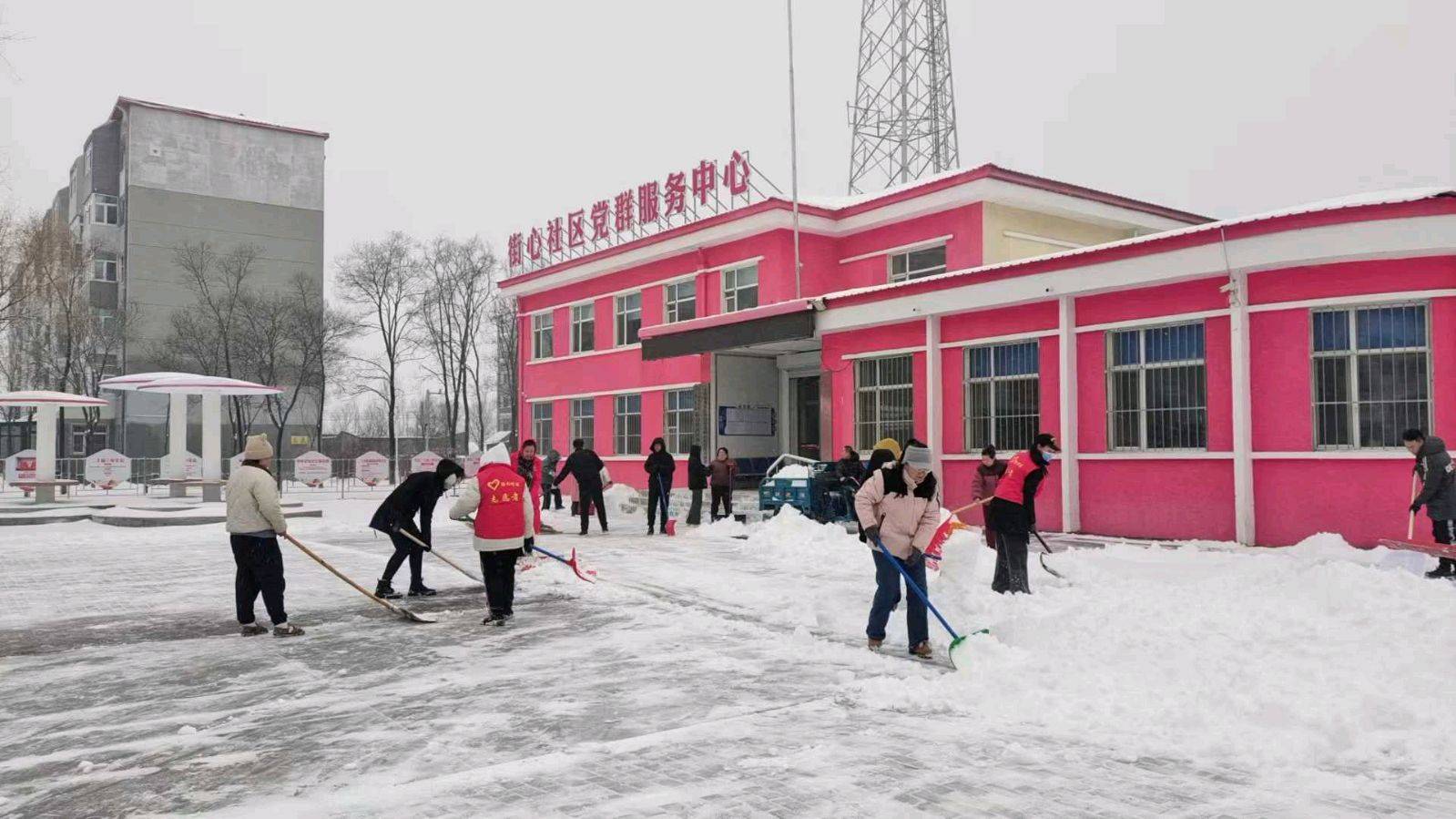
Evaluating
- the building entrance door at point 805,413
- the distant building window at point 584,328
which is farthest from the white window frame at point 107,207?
the building entrance door at point 805,413

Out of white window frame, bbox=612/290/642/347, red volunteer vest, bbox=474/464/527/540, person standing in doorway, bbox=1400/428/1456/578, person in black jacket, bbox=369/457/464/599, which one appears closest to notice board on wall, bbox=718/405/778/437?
white window frame, bbox=612/290/642/347

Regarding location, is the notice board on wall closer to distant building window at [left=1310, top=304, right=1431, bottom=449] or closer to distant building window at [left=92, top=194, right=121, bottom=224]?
distant building window at [left=1310, top=304, right=1431, bottom=449]

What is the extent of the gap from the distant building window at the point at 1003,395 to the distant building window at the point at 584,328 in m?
14.6

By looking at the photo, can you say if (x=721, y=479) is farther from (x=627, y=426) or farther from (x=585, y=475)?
(x=627, y=426)

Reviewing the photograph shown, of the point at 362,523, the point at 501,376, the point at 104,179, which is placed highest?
the point at 104,179

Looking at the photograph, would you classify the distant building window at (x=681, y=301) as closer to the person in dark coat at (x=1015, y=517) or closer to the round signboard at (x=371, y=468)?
the round signboard at (x=371, y=468)

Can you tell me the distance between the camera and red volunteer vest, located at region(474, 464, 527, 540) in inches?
352

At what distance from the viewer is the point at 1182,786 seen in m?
4.68

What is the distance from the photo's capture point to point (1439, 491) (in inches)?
419

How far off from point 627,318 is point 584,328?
92.2 inches

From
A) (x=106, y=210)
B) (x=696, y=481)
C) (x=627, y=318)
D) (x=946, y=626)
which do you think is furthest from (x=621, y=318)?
(x=106, y=210)

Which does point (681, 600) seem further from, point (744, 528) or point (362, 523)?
point (362, 523)

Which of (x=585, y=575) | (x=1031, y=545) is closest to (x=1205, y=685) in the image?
(x=585, y=575)

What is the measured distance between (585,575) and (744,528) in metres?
5.96
